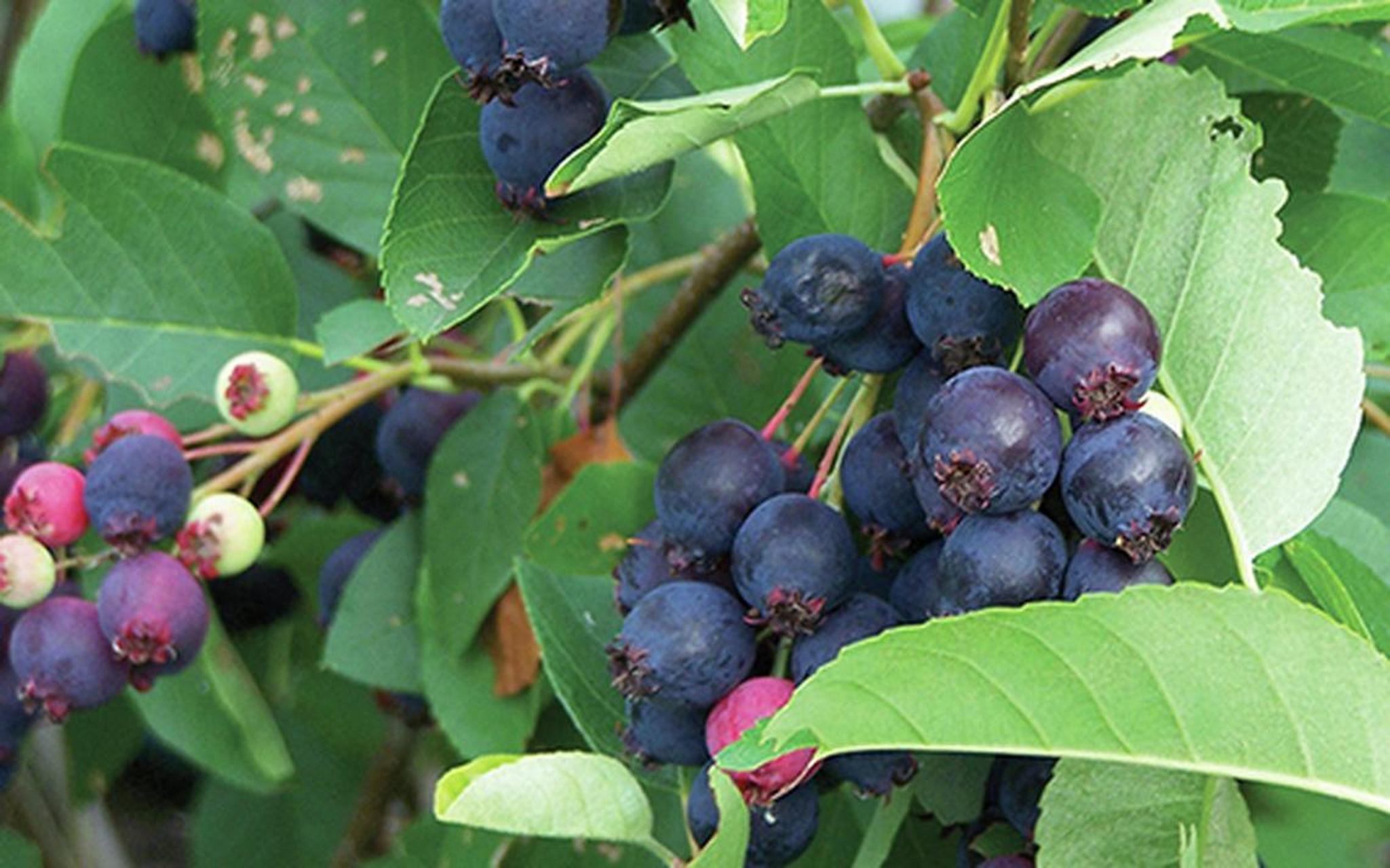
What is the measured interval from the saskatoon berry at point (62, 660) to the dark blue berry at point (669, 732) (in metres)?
0.37

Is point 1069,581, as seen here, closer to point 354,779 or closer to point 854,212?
point 854,212

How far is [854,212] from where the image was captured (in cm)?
94

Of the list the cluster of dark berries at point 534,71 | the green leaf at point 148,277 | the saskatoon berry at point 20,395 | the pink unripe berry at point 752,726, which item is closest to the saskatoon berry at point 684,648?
the pink unripe berry at point 752,726

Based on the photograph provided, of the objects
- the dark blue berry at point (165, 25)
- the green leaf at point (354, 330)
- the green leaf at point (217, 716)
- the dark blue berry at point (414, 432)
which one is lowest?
the green leaf at point (217, 716)

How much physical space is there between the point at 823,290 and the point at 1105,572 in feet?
0.66

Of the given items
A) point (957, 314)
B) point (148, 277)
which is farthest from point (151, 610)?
point (957, 314)

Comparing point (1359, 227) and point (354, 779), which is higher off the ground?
point (1359, 227)

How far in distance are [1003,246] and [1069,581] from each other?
0.52 ft

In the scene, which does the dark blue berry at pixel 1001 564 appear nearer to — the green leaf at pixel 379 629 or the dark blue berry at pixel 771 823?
the dark blue berry at pixel 771 823

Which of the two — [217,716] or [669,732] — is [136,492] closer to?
[669,732]

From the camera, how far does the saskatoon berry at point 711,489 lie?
2.72ft

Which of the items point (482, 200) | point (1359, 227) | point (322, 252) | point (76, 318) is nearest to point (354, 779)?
point (322, 252)

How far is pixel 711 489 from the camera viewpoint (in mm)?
831

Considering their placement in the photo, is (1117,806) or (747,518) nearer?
(1117,806)
